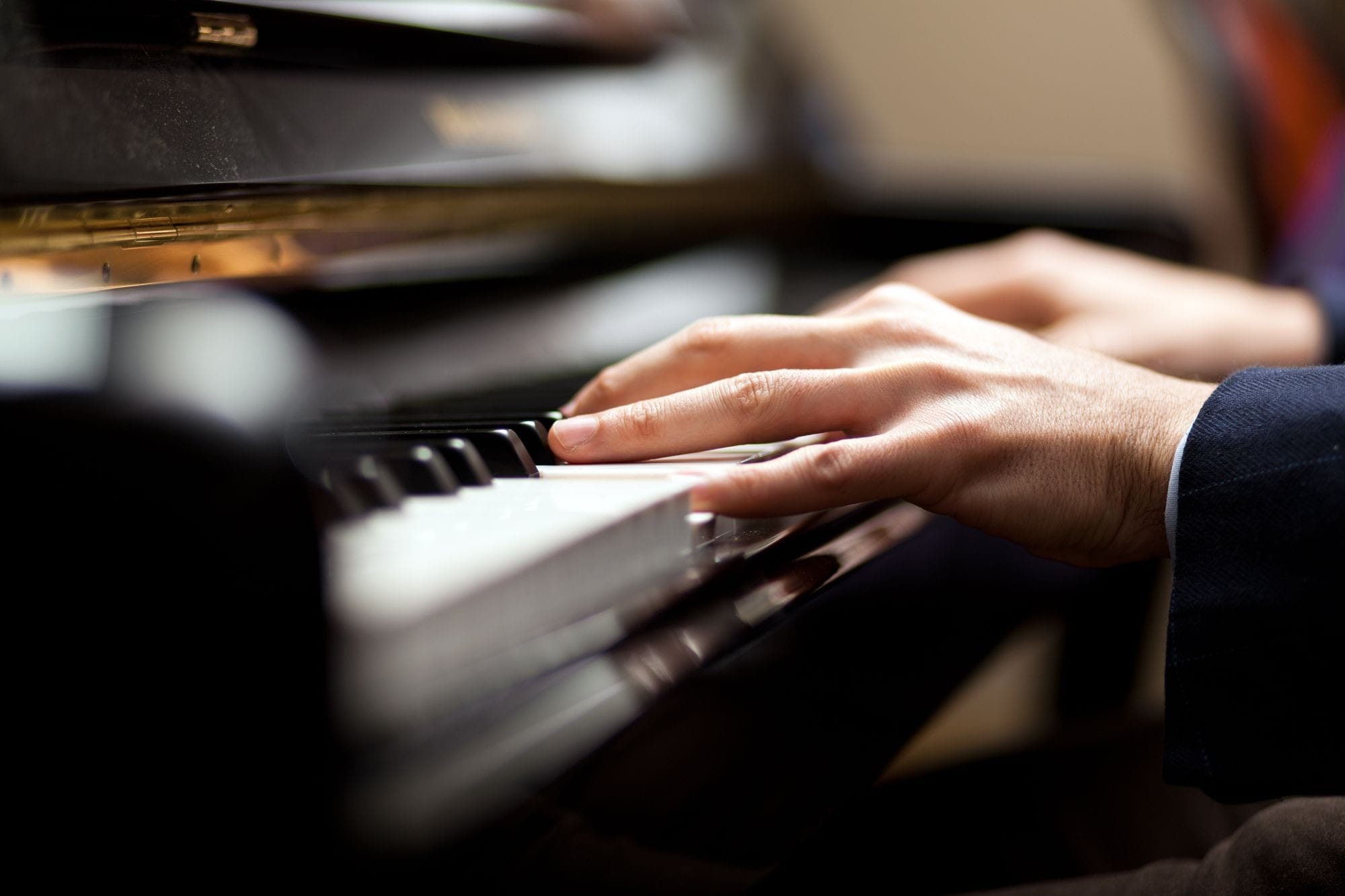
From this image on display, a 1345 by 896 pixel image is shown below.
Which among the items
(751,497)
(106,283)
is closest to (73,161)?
(106,283)

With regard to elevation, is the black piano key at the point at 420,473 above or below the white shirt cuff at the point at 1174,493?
above

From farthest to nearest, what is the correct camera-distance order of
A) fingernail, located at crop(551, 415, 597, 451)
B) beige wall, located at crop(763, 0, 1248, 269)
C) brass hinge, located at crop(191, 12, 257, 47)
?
beige wall, located at crop(763, 0, 1248, 269)
brass hinge, located at crop(191, 12, 257, 47)
fingernail, located at crop(551, 415, 597, 451)

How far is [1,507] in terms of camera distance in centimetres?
34

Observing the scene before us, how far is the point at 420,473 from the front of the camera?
460 millimetres

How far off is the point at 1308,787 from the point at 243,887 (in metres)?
0.47

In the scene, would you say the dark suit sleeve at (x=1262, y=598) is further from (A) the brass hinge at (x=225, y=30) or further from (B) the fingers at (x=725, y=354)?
(A) the brass hinge at (x=225, y=30)

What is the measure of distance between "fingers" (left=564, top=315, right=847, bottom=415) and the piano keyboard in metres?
0.07

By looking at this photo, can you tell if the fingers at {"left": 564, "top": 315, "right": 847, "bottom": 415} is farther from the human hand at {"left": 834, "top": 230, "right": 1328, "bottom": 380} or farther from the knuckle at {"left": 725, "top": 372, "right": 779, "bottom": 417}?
the human hand at {"left": 834, "top": 230, "right": 1328, "bottom": 380}

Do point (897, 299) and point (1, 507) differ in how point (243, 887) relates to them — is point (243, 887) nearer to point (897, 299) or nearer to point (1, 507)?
point (1, 507)

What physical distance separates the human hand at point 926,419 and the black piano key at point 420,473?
0.08 metres

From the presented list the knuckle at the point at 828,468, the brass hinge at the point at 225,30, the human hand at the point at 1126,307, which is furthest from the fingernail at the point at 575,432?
the human hand at the point at 1126,307

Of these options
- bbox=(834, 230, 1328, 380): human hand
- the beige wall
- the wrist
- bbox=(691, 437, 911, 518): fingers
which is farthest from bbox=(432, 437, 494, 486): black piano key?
the beige wall

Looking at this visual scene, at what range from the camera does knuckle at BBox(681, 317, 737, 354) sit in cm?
58

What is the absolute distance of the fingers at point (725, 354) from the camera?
0.58m
